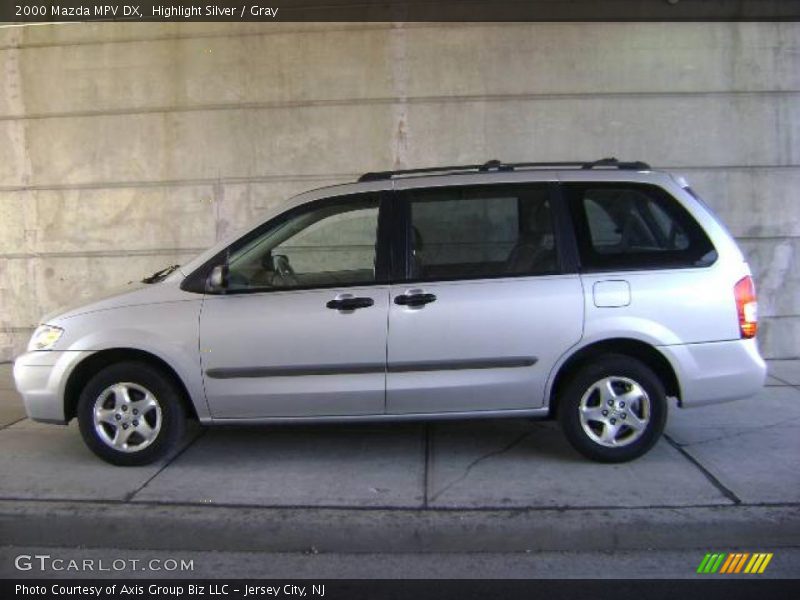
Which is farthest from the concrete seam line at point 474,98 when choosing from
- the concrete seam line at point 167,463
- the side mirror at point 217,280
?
the concrete seam line at point 167,463

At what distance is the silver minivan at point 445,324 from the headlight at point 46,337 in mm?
14

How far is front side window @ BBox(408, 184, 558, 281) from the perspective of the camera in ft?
15.0

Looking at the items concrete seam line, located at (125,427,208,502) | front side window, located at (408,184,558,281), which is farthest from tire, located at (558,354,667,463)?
concrete seam line, located at (125,427,208,502)

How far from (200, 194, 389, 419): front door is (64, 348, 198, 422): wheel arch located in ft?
0.71

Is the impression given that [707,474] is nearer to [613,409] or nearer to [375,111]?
[613,409]

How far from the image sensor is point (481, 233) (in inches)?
181

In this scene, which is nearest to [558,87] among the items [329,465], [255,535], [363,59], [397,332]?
[363,59]

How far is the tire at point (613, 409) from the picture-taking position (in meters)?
4.51

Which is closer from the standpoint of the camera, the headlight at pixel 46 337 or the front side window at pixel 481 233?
the front side window at pixel 481 233

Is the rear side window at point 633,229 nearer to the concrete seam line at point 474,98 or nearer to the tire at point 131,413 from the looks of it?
the tire at point 131,413

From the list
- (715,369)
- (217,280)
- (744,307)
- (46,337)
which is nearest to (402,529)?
(217,280)

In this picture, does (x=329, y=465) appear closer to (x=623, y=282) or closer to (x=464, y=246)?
(x=464, y=246)

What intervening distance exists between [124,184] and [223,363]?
4.15 metres

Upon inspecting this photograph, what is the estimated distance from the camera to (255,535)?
3.94m
